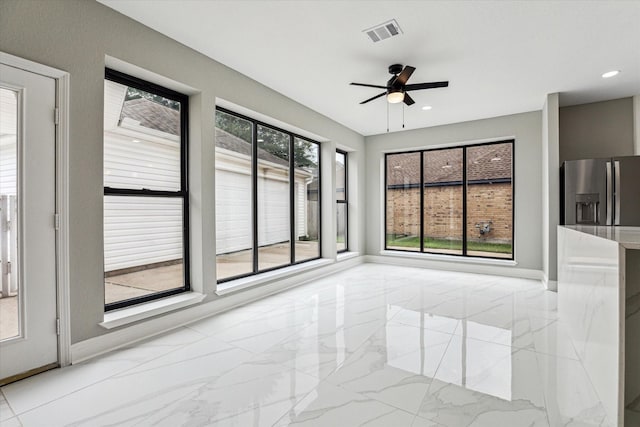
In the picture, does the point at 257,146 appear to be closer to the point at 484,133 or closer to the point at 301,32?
the point at 301,32

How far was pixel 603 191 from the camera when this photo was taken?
3980 millimetres

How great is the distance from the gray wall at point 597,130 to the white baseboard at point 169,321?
16.2ft

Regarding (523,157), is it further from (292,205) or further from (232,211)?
(232,211)

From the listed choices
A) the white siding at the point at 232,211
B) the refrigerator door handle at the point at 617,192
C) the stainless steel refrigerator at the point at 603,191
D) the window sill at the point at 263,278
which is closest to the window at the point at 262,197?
the white siding at the point at 232,211

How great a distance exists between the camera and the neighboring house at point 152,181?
279 cm

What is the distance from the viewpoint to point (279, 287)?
4383 mm

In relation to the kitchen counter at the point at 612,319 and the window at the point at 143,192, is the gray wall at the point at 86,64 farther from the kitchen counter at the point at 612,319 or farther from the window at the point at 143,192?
the kitchen counter at the point at 612,319

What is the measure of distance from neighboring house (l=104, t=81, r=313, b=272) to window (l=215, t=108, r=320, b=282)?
18mm

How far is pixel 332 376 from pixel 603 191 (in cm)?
435

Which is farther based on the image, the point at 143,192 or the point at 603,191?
the point at 603,191

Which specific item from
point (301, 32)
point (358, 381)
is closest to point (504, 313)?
point (358, 381)

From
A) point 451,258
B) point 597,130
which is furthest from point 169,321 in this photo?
point 597,130

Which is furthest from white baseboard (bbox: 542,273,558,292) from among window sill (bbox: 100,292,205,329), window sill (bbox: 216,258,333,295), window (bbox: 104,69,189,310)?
window (bbox: 104,69,189,310)

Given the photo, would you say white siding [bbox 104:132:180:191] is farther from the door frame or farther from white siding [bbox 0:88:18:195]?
white siding [bbox 0:88:18:195]
